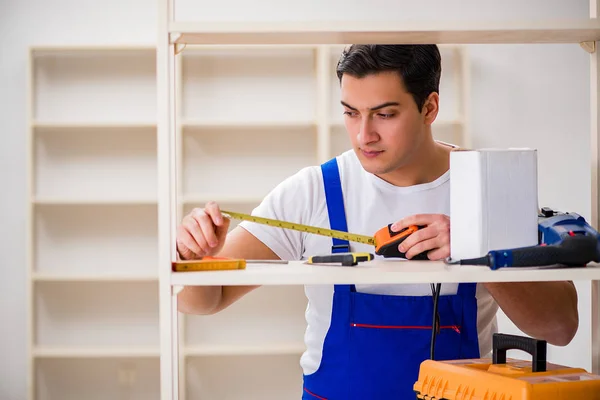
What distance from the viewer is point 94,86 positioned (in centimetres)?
422

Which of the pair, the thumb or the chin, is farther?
the chin

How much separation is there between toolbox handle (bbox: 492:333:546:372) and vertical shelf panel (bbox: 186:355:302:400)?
320cm

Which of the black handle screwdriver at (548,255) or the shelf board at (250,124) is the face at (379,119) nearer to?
the black handle screwdriver at (548,255)

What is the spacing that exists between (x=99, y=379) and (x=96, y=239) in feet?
2.74

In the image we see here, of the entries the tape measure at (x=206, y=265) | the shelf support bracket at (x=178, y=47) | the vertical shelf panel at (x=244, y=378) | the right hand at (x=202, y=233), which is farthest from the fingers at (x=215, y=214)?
the vertical shelf panel at (x=244, y=378)

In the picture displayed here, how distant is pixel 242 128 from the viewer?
4125 millimetres

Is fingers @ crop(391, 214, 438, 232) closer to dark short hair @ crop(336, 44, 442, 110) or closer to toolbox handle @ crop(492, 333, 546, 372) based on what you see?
toolbox handle @ crop(492, 333, 546, 372)

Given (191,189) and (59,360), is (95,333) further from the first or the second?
(191,189)

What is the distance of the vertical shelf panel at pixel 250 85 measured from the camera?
4.21m

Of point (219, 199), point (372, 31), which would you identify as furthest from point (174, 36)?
point (219, 199)

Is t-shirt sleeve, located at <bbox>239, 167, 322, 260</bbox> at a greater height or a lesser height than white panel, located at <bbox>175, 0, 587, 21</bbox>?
lesser

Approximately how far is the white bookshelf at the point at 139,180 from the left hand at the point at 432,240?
119 inches

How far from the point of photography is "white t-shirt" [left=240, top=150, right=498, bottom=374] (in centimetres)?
167

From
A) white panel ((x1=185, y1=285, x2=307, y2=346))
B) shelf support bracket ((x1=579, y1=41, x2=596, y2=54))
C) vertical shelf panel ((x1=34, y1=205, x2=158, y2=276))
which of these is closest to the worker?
shelf support bracket ((x1=579, y1=41, x2=596, y2=54))
